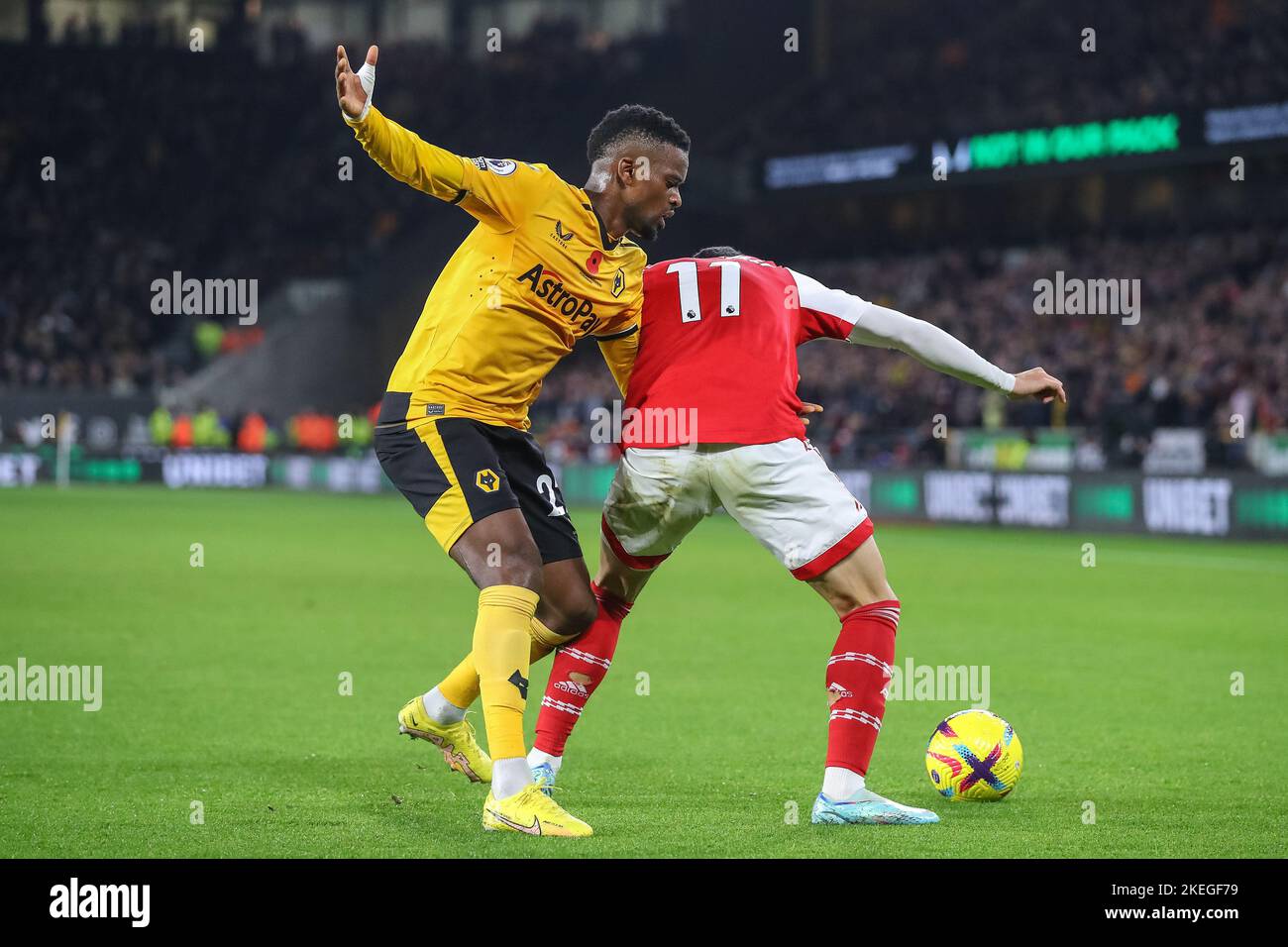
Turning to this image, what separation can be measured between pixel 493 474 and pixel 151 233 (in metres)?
41.8

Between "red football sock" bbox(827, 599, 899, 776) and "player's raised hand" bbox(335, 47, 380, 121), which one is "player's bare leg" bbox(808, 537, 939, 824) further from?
"player's raised hand" bbox(335, 47, 380, 121)

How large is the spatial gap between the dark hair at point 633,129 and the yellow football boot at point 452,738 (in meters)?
2.11

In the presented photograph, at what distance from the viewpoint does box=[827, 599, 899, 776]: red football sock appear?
5.61m

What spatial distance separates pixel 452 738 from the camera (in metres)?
6.11

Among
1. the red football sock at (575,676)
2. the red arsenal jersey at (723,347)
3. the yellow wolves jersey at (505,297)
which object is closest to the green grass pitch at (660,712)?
the red football sock at (575,676)

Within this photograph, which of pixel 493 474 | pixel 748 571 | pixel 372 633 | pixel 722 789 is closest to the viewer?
pixel 493 474

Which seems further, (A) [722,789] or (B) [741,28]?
(B) [741,28]

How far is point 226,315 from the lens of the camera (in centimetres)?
4525

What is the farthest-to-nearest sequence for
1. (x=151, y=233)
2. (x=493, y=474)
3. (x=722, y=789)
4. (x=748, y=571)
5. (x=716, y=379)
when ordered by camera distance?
(x=151, y=233)
(x=748, y=571)
(x=722, y=789)
(x=716, y=379)
(x=493, y=474)

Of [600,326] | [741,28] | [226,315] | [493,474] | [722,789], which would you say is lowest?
[722,789]

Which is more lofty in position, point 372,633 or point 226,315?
point 226,315

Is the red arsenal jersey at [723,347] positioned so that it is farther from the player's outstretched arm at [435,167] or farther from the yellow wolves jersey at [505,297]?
the player's outstretched arm at [435,167]
